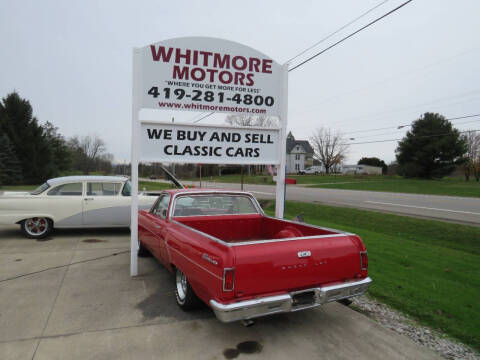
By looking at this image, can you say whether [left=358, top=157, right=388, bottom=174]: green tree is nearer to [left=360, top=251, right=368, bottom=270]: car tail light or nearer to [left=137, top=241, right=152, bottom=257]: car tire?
[left=137, top=241, right=152, bottom=257]: car tire

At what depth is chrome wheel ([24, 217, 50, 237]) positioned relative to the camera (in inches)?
310

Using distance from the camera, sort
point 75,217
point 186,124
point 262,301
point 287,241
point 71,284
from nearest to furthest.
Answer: point 262,301 < point 287,241 < point 71,284 < point 186,124 < point 75,217

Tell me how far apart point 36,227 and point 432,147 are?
Result: 47.6 metres

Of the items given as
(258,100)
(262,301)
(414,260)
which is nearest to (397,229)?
(414,260)

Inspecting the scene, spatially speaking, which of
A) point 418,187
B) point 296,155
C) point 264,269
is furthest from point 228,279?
point 296,155

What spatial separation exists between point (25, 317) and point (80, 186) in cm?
498

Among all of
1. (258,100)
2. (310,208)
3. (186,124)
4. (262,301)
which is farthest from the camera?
(310,208)

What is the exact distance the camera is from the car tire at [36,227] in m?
7.87

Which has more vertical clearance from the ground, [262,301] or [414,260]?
[262,301]

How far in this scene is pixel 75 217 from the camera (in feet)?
26.5

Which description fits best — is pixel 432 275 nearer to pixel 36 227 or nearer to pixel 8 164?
pixel 36 227

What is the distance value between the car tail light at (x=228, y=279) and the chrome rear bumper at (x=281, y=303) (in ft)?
0.48

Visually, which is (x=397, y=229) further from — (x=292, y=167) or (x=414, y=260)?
(x=292, y=167)

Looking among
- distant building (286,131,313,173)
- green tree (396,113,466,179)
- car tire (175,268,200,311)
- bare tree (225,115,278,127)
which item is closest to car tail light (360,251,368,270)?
car tire (175,268,200,311)
